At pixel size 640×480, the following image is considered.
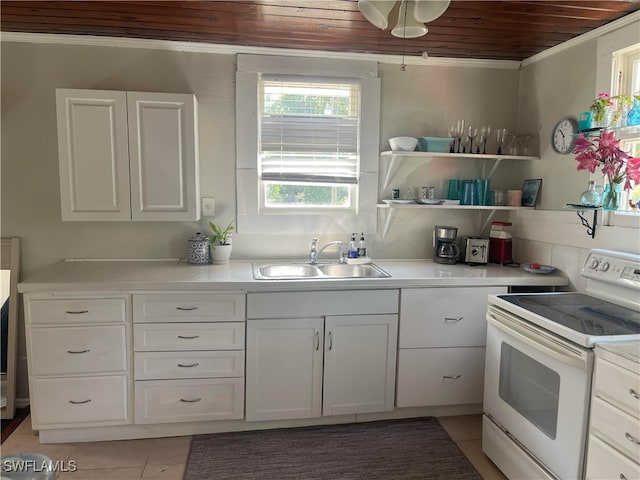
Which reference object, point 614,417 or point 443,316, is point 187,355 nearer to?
point 443,316

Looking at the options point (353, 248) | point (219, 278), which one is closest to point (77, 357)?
point (219, 278)

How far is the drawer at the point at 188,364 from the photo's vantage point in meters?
2.26

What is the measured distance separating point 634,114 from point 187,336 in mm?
2481

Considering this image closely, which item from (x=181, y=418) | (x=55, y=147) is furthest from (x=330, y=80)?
(x=181, y=418)

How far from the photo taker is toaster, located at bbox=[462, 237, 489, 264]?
2830 millimetres

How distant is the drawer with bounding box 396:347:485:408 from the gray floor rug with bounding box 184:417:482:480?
17 centimetres

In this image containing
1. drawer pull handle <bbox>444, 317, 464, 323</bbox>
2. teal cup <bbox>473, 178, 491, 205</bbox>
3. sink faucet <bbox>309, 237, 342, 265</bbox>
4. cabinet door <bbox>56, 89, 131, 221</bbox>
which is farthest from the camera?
teal cup <bbox>473, 178, 491, 205</bbox>

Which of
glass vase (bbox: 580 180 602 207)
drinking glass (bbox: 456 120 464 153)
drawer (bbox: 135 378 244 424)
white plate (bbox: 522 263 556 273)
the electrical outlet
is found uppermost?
drinking glass (bbox: 456 120 464 153)

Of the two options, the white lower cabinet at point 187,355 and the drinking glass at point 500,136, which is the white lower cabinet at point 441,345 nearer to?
the white lower cabinet at point 187,355

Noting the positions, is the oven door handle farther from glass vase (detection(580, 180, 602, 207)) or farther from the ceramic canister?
the ceramic canister

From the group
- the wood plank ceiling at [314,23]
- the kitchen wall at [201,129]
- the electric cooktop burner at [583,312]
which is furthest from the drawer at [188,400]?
the wood plank ceiling at [314,23]

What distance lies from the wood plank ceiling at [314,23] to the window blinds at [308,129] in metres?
0.25

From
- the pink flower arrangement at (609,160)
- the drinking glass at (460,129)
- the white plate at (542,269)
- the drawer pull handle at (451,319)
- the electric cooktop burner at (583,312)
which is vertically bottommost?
the drawer pull handle at (451,319)

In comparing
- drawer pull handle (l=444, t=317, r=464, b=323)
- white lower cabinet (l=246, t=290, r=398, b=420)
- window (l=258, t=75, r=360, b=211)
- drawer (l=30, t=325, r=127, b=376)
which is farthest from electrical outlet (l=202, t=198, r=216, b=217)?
drawer pull handle (l=444, t=317, r=464, b=323)
